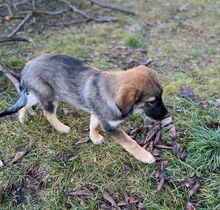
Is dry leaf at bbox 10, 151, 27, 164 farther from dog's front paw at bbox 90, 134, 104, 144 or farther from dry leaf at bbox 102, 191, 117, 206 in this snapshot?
dry leaf at bbox 102, 191, 117, 206

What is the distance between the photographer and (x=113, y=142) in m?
4.16

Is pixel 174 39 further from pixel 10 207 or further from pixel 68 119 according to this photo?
pixel 10 207

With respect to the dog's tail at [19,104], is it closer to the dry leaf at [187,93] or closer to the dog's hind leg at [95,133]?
the dog's hind leg at [95,133]

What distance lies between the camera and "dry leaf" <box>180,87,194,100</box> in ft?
15.6

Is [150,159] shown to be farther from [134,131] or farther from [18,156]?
[18,156]

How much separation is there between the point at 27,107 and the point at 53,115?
0.37 meters

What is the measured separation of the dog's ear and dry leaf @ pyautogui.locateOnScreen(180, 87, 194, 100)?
1.65 m

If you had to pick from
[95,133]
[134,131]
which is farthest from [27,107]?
[134,131]

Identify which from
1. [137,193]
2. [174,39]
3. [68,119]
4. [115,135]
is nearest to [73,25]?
[174,39]

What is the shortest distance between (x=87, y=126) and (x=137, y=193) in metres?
Result: 1.20

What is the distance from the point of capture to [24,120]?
4.51m

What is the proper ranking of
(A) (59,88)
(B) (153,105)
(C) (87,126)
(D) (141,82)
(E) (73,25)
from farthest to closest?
(E) (73,25) → (C) (87,126) → (A) (59,88) → (B) (153,105) → (D) (141,82)

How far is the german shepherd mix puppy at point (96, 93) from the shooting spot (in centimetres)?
331

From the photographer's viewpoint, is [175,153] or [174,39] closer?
[175,153]
